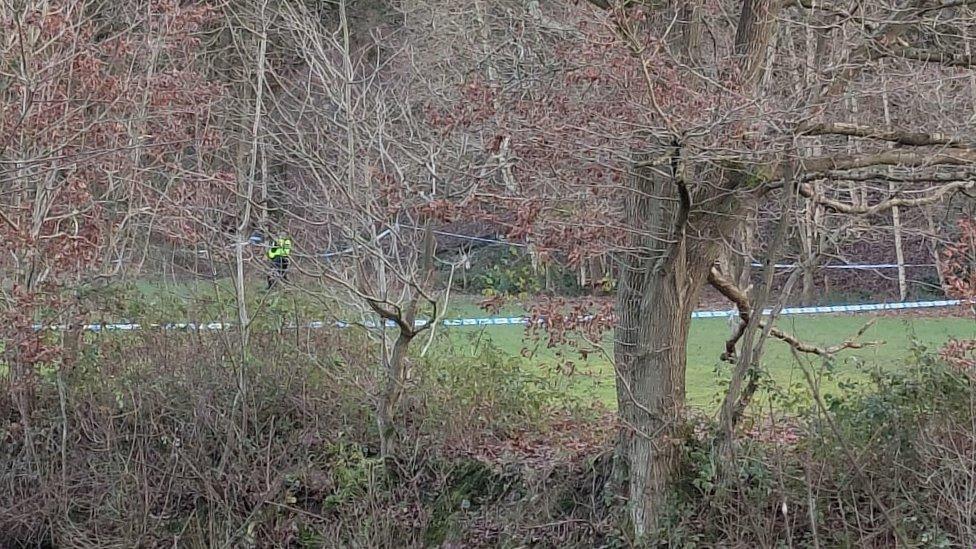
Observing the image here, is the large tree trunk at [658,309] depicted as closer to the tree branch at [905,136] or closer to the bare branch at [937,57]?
the tree branch at [905,136]

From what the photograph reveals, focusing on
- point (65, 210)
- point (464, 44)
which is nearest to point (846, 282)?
point (464, 44)

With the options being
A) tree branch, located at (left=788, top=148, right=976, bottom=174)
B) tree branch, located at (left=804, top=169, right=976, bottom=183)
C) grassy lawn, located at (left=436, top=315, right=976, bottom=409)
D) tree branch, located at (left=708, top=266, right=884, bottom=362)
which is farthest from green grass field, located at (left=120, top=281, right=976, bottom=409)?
tree branch, located at (left=788, top=148, right=976, bottom=174)

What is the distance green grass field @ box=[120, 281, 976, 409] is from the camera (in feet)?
23.1

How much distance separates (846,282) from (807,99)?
11226 mm

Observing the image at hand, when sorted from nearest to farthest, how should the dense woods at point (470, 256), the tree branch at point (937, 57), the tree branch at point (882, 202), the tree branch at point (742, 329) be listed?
the dense woods at point (470, 256) < the tree branch at point (882, 202) < the tree branch at point (937, 57) < the tree branch at point (742, 329)

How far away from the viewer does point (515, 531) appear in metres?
7.54

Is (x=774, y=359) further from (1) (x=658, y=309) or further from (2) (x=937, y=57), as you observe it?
(2) (x=937, y=57)

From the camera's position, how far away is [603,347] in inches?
267

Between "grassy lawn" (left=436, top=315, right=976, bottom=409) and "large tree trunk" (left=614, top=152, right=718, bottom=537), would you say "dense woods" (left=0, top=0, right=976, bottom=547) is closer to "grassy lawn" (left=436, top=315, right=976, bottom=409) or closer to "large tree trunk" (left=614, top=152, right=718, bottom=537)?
"large tree trunk" (left=614, top=152, right=718, bottom=537)

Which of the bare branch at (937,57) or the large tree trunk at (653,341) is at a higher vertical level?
the bare branch at (937,57)

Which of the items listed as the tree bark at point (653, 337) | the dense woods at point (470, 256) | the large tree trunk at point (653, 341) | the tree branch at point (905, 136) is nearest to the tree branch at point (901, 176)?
the dense woods at point (470, 256)

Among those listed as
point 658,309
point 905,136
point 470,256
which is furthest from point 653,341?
point 905,136

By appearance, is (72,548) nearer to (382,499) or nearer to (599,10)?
(382,499)

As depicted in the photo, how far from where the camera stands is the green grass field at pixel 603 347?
7.03m
